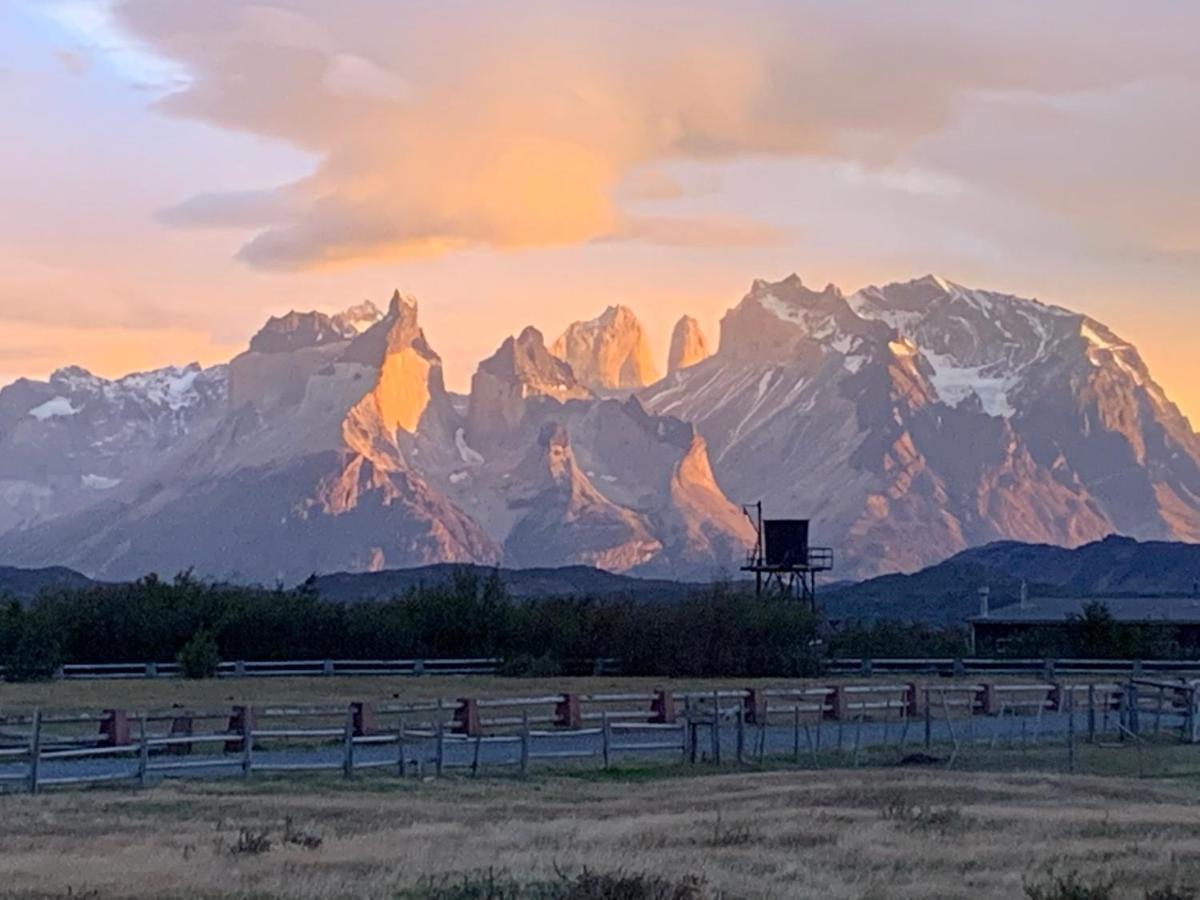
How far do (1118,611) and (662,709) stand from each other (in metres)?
69.2

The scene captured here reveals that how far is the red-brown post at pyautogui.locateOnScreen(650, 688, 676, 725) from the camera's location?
44.8m

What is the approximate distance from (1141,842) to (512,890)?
8.41m

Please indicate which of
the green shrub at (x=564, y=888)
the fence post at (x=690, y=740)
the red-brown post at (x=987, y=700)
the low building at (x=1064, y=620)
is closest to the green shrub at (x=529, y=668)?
the low building at (x=1064, y=620)

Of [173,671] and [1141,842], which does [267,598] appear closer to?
[173,671]

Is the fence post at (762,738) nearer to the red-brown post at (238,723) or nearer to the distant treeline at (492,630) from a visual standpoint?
the red-brown post at (238,723)

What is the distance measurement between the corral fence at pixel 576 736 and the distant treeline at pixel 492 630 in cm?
2909

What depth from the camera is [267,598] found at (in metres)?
91.1

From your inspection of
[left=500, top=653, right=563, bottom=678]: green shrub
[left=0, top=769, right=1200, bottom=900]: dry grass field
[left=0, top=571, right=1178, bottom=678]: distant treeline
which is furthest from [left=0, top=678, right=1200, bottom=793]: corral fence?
Result: [left=0, top=571, right=1178, bottom=678]: distant treeline

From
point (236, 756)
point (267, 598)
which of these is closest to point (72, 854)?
point (236, 756)

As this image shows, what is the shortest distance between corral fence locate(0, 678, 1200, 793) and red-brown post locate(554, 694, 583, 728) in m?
0.04

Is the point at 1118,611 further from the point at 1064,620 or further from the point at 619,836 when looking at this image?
the point at 619,836

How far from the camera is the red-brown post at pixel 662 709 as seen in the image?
4481 centimetres

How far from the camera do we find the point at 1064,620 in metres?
96.2

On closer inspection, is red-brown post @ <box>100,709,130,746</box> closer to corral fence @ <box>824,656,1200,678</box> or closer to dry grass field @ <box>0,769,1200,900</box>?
dry grass field @ <box>0,769,1200,900</box>
